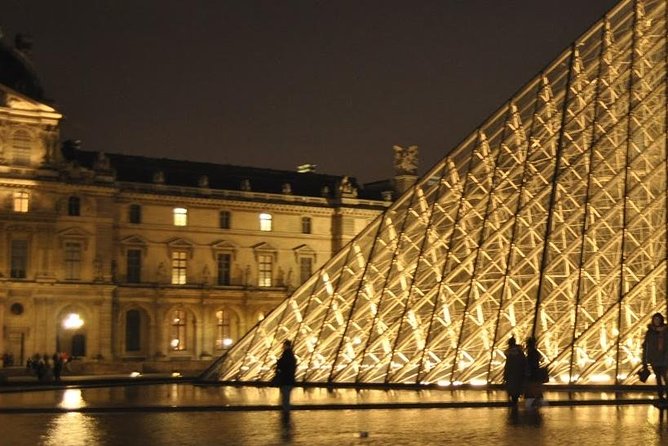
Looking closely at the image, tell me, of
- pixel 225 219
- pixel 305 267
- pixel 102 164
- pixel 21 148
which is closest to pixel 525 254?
pixel 21 148

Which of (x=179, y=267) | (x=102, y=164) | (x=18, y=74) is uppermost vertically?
(x=18, y=74)

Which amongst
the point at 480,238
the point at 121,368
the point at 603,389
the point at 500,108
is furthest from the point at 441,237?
the point at 121,368

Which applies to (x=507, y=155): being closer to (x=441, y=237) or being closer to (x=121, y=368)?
(x=441, y=237)

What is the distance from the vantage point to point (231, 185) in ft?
257

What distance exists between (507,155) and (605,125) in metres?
3.78

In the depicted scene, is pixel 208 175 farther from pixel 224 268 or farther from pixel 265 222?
pixel 224 268

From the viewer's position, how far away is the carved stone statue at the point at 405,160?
279ft

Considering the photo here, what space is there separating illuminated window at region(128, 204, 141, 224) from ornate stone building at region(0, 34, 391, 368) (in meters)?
0.08

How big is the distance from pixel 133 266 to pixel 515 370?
167 feet

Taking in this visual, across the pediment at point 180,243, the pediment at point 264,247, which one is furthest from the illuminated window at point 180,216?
the pediment at point 264,247

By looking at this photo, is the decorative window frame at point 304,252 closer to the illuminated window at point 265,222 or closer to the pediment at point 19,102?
the illuminated window at point 265,222

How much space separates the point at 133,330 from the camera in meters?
71.1

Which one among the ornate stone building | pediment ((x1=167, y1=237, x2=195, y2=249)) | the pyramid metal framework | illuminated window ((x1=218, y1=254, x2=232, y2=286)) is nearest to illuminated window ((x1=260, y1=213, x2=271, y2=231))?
the ornate stone building

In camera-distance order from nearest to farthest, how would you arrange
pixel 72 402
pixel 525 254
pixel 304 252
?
pixel 72 402 < pixel 525 254 < pixel 304 252
